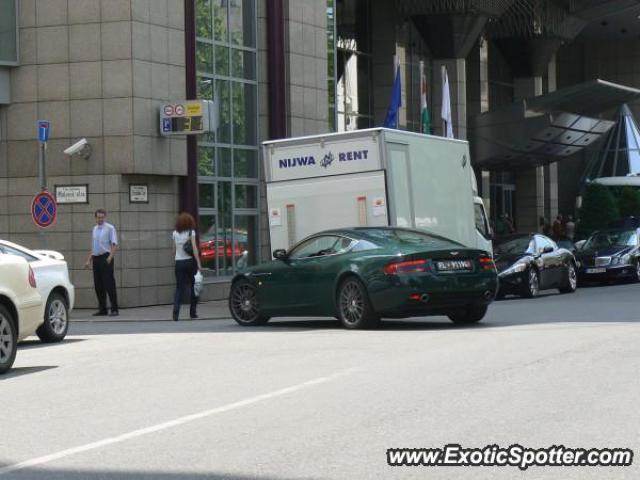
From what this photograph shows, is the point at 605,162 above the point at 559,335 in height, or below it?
above

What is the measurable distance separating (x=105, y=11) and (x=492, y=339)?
A: 1362 cm

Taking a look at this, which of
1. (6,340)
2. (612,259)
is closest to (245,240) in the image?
(612,259)

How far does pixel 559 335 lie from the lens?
50.1 ft

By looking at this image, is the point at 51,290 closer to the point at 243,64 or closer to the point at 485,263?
the point at 485,263

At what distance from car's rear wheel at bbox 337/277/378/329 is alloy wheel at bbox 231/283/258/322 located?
1.91 m

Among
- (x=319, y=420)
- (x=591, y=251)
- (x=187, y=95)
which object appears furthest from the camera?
(x=591, y=251)

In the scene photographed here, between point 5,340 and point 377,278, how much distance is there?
5427 millimetres

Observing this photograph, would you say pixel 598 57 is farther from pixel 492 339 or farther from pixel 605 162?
pixel 492 339

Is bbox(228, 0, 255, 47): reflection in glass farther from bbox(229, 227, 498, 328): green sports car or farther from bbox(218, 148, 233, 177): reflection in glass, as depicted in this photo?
bbox(229, 227, 498, 328): green sports car

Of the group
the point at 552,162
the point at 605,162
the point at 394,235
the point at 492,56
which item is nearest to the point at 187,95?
the point at 394,235

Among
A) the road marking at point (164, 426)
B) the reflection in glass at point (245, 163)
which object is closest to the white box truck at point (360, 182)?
the reflection in glass at point (245, 163)

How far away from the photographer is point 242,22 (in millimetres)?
30375

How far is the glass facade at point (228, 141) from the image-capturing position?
28.8m

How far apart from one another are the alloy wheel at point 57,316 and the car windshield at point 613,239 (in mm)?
18762
